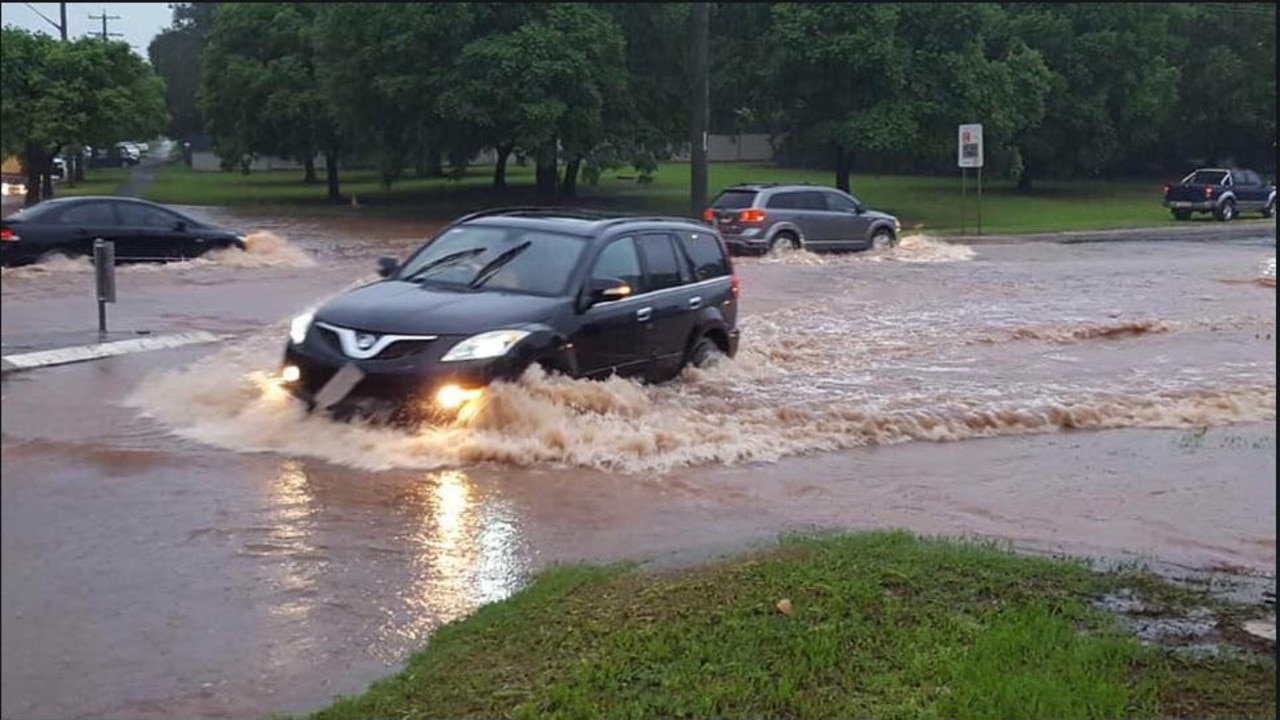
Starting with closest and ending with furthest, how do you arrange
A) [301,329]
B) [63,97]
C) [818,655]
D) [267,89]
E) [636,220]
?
[818,655], [63,97], [301,329], [636,220], [267,89]

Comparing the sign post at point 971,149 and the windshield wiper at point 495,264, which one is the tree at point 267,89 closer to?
the windshield wiper at point 495,264

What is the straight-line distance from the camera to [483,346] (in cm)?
997

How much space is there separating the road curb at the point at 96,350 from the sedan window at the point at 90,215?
3.30ft

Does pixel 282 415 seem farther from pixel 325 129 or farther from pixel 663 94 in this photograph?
pixel 663 94

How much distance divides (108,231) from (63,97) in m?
9.91

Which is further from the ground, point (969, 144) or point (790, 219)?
point (969, 144)

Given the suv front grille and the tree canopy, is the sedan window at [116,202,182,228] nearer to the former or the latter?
the tree canopy

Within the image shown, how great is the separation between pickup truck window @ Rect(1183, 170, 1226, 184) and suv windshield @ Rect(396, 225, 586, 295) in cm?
568

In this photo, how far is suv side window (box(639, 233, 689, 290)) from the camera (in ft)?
40.1

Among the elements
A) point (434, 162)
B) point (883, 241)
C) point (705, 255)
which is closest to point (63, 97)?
point (705, 255)

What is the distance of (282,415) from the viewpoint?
10039mm

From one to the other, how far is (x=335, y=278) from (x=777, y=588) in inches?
587

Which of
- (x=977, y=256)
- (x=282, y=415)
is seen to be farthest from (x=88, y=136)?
(x=977, y=256)

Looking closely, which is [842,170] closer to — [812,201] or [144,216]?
[812,201]
